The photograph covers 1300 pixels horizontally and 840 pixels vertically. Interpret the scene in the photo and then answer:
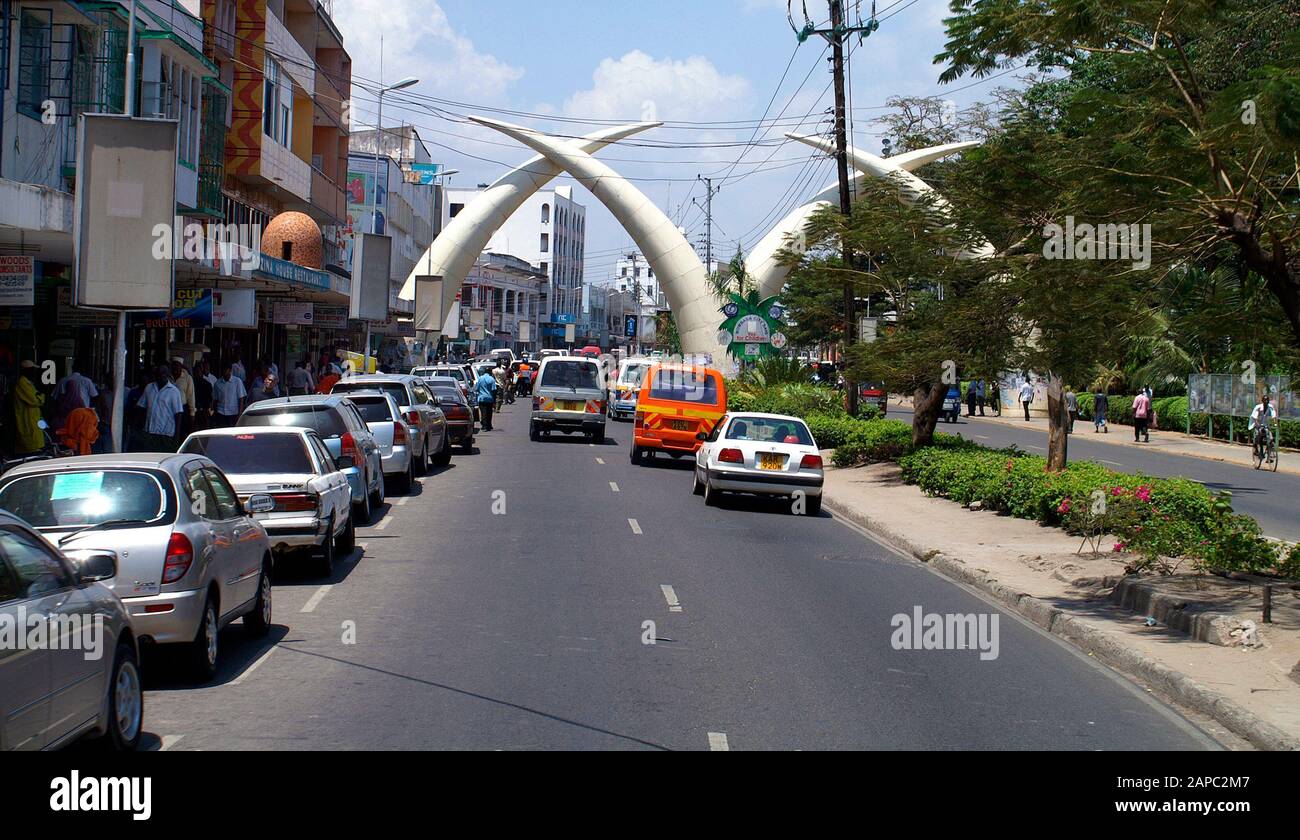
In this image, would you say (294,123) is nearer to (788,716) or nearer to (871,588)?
(871,588)

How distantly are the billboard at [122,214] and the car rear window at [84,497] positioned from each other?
20.9 feet

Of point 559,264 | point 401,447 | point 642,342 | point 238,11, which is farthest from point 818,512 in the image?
point 642,342

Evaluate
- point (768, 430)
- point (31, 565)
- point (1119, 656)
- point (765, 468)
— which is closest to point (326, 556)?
point (31, 565)

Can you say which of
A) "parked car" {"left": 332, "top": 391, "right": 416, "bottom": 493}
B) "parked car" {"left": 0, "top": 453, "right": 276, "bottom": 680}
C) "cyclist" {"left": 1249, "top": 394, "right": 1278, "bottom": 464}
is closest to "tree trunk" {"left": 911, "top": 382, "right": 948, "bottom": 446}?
"cyclist" {"left": 1249, "top": 394, "right": 1278, "bottom": 464}

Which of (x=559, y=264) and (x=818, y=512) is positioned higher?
(x=559, y=264)

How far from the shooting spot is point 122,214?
14.8 meters

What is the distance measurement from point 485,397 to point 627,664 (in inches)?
1195

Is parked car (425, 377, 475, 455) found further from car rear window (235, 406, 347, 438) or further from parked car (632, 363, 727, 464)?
car rear window (235, 406, 347, 438)

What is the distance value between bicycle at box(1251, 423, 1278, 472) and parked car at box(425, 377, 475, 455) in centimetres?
2043

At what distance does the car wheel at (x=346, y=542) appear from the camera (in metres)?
14.5

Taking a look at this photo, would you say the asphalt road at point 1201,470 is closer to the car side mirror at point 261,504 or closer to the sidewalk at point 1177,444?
the sidewalk at point 1177,444

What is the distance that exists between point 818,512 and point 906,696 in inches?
500

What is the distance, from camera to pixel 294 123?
42.8 metres

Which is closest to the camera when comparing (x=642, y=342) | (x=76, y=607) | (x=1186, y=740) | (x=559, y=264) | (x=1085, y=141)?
(x=76, y=607)
